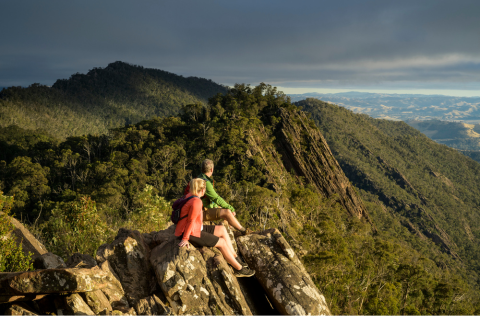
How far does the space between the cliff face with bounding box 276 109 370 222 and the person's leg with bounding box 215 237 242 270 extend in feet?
146

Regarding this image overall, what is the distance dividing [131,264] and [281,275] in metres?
3.57

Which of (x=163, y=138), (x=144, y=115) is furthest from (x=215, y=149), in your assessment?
(x=144, y=115)

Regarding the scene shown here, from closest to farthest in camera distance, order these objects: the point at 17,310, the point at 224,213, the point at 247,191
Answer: the point at 17,310, the point at 224,213, the point at 247,191

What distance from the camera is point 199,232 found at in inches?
230

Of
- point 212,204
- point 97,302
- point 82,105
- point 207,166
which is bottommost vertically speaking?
point 97,302

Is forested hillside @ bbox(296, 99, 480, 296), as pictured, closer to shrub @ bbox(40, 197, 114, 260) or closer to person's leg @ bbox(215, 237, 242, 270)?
person's leg @ bbox(215, 237, 242, 270)

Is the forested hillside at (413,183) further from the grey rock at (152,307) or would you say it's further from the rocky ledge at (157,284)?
the grey rock at (152,307)

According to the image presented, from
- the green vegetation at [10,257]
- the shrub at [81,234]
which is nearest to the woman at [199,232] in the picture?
the green vegetation at [10,257]

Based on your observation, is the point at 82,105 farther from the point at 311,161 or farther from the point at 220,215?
the point at 220,215

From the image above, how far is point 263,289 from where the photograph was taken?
21.3 ft

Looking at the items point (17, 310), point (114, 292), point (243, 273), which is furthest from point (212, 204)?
point (17, 310)

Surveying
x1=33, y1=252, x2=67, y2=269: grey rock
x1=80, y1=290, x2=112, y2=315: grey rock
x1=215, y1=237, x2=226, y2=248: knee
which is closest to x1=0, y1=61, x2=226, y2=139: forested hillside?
x1=33, y1=252, x2=67, y2=269: grey rock

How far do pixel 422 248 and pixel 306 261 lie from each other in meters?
80.3

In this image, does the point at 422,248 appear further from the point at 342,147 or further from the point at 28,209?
the point at 28,209
